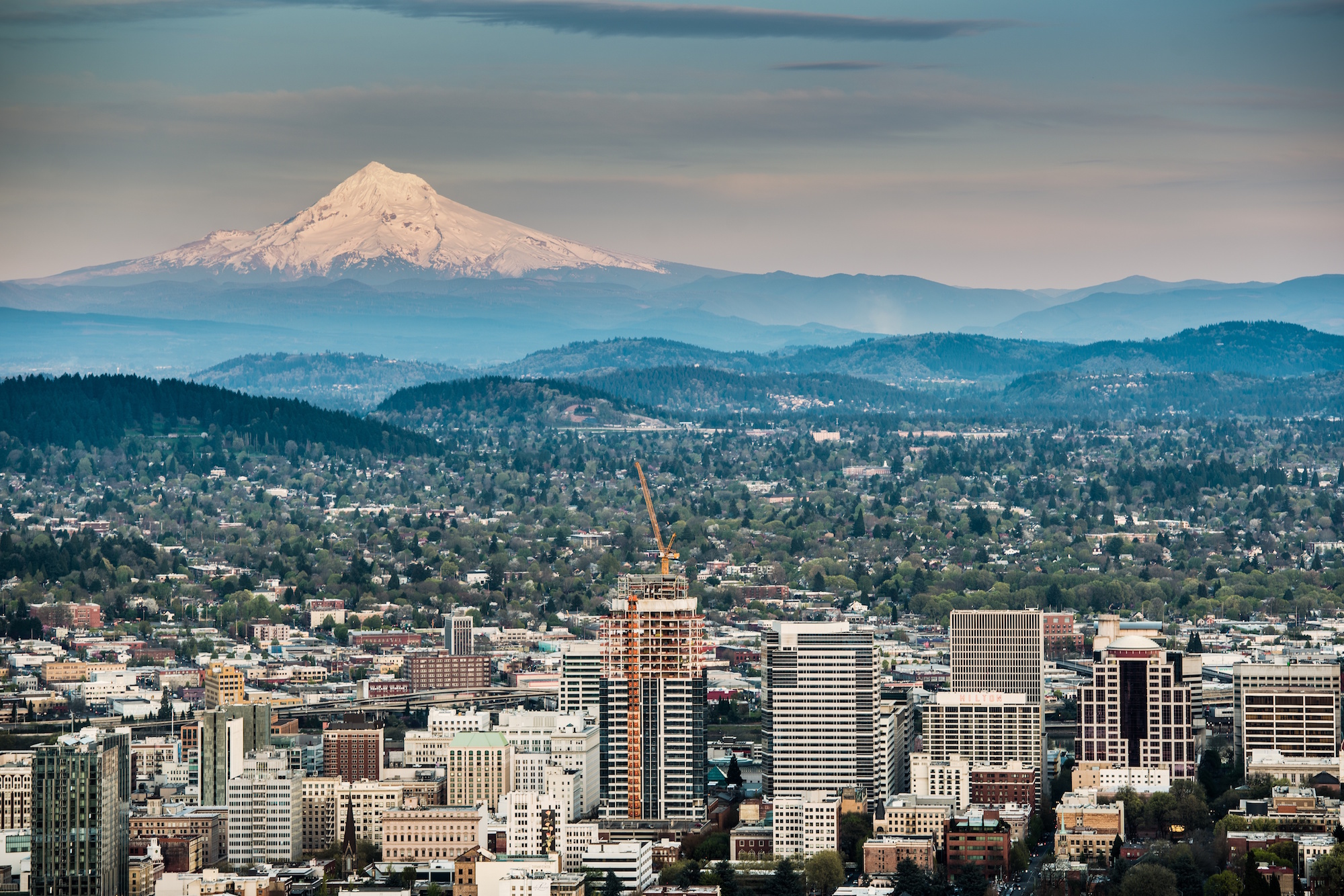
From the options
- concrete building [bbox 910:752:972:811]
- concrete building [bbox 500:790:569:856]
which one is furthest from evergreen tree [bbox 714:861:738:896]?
concrete building [bbox 910:752:972:811]

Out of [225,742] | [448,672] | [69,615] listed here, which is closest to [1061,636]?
[448,672]

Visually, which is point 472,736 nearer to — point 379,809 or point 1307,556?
point 379,809

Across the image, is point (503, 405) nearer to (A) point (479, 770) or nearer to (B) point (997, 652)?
(B) point (997, 652)

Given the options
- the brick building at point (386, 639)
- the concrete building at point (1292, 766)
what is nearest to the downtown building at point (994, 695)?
the concrete building at point (1292, 766)

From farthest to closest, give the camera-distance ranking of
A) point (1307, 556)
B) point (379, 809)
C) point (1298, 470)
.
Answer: point (1298, 470) → point (1307, 556) → point (379, 809)

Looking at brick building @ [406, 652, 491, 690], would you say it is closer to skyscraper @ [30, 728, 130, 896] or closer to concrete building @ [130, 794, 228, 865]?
concrete building @ [130, 794, 228, 865]

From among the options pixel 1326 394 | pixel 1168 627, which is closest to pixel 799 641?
pixel 1168 627

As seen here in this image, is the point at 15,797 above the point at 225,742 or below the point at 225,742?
below
